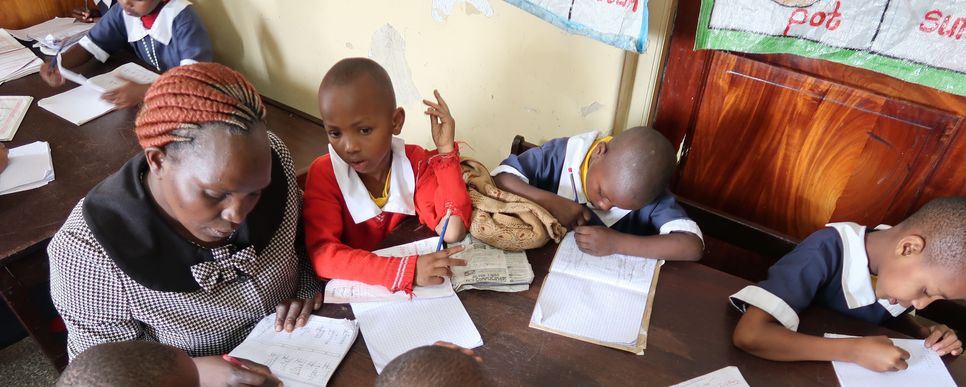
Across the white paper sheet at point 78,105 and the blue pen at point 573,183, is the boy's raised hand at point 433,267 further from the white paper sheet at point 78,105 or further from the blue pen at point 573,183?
the white paper sheet at point 78,105

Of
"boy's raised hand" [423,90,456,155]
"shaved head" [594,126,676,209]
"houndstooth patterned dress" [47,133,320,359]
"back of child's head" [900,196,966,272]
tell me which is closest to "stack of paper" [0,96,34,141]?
"houndstooth patterned dress" [47,133,320,359]

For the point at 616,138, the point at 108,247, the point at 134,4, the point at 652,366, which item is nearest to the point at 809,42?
the point at 616,138

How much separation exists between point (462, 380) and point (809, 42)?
4.06ft

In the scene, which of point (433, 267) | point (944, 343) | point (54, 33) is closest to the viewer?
point (944, 343)

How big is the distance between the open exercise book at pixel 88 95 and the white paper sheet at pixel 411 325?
1.54 meters

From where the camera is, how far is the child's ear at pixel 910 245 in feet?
3.84

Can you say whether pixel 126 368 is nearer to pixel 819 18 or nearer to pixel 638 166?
pixel 638 166

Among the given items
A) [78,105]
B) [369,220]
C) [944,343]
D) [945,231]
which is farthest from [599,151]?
[78,105]

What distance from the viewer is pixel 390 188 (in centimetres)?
154

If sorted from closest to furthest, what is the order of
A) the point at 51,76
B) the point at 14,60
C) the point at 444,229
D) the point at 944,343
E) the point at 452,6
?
the point at 944,343
the point at 444,229
the point at 452,6
the point at 51,76
the point at 14,60

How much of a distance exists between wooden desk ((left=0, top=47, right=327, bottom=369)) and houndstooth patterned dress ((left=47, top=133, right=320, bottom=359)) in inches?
19.5

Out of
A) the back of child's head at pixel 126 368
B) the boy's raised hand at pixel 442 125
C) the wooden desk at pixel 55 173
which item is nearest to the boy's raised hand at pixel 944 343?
the boy's raised hand at pixel 442 125

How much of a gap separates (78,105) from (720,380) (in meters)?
2.38

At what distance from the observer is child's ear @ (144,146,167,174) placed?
3.20 feet
